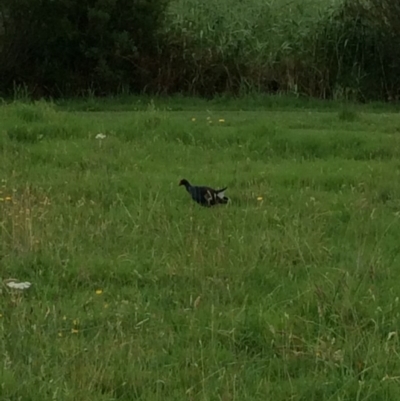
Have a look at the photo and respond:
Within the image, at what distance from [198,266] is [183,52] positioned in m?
10.4

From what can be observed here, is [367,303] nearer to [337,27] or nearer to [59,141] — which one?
[59,141]

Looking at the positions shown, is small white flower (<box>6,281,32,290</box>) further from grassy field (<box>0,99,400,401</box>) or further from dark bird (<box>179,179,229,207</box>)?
dark bird (<box>179,179,229,207</box>)

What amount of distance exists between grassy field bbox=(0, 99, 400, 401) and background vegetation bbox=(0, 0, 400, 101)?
5.08 m

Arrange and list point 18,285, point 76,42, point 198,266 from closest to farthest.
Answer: point 18,285 → point 198,266 → point 76,42

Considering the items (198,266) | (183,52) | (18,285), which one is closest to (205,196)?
(198,266)

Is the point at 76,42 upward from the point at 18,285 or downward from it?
upward

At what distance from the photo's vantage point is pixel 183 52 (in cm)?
1594

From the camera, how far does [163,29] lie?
52.3 feet

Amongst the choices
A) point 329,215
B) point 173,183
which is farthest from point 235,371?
point 173,183

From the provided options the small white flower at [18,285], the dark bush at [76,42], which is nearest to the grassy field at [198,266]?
the small white flower at [18,285]

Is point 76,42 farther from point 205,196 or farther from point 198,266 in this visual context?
point 198,266

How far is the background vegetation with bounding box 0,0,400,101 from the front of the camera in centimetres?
1518

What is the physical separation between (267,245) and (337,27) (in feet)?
33.1

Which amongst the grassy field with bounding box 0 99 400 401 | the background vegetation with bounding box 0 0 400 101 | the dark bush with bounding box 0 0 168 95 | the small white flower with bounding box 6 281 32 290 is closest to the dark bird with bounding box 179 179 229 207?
the grassy field with bounding box 0 99 400 401
